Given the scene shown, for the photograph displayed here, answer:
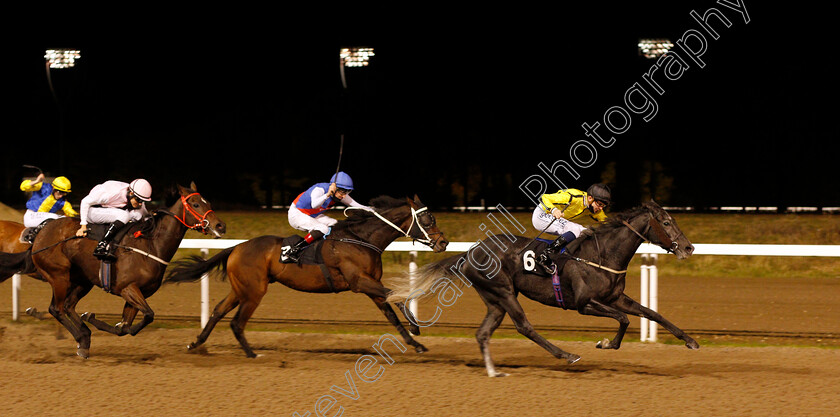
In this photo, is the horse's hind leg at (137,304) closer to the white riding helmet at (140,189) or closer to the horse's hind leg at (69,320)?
the horse's hind leg at (69,320)

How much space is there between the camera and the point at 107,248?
21.2 feet

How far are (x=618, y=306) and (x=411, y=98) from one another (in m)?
24.0

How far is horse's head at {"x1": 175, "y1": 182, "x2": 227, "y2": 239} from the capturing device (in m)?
6.46

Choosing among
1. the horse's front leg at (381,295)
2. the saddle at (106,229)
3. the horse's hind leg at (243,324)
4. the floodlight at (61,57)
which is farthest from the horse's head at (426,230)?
the floodlight at (61,57)

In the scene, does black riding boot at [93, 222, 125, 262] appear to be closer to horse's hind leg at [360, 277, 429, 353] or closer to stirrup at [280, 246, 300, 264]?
stirrup at [280, 246, 300, 264]

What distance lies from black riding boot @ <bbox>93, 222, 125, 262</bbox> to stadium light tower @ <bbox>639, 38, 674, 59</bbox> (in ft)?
55.4

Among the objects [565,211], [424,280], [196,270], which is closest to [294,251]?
[196,270]

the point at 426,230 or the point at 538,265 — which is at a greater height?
the point at 426,230

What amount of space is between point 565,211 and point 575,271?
0.64 metres

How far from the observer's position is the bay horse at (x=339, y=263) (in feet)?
21.2

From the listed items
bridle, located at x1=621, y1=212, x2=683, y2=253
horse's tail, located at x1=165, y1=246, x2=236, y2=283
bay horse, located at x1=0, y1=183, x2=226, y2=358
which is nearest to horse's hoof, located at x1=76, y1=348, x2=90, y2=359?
bay horse, located at x1=0, y1=183, x2=226, y2=358

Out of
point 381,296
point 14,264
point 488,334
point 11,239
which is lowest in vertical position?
point 488,334

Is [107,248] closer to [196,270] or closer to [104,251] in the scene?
[104,251]


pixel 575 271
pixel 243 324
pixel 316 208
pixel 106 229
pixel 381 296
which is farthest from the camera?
pixel 316 208
